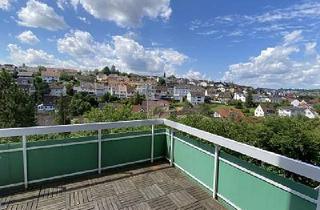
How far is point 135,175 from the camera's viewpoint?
400 centimetres

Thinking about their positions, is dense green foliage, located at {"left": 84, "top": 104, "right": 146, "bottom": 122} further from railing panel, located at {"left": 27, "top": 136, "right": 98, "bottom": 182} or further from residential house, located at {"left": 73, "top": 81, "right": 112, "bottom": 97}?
residential house, located at {"left": 73, "top": 81, "right": 112, "bottom": 97}

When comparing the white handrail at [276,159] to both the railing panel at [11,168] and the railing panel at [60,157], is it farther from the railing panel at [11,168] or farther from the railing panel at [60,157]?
the railing panel at [11,168]

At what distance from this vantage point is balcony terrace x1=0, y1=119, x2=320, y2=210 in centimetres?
256

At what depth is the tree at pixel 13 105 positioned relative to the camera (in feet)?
65.2

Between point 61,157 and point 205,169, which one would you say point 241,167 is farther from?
point 61,157

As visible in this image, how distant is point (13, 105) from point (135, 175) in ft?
67.3

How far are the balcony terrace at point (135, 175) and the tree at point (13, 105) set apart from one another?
1942cm

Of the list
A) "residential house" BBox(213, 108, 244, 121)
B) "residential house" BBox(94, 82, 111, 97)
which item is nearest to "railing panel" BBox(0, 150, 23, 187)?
"residential house" BBox(213, 108, 244, 121)

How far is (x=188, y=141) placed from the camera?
3969 millimetres

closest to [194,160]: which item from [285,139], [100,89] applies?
[285,139]

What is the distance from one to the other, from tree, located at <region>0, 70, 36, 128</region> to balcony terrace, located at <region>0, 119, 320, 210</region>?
63.7ft

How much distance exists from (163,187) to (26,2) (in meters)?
11.7

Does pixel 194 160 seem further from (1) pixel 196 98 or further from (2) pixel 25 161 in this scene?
(1) pixel 196 98

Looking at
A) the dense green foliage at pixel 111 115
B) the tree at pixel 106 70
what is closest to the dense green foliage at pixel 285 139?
the dense green foliage at pixel 111 115
